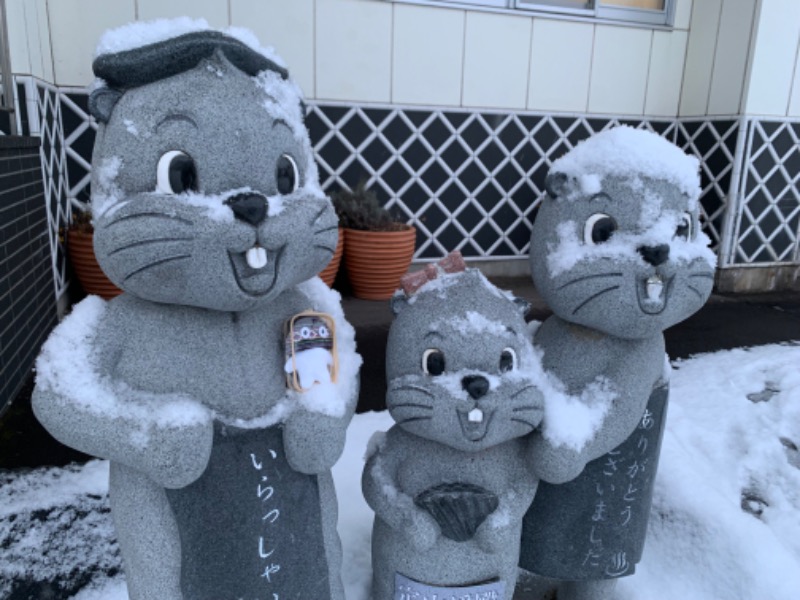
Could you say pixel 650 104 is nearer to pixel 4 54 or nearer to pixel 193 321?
pixel 4 54

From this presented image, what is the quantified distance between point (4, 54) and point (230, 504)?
109 inches

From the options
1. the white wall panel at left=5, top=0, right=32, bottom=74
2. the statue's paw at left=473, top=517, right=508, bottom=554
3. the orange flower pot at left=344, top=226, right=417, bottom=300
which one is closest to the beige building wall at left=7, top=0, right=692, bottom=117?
the white wall panel at left=5, top=0, right=32, bottom=74

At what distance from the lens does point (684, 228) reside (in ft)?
5.07

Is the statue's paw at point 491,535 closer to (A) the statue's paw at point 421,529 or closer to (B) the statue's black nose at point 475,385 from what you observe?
(A) the statue's paw at point 421,529

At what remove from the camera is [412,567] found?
1.63m

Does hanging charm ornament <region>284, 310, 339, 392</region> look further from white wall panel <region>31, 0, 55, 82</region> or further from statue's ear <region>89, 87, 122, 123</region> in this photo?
white wall panel <region>31, 0, 55, 82</region>

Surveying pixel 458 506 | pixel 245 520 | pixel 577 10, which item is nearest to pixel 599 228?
pixel 458 506

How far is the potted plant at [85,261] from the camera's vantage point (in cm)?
391

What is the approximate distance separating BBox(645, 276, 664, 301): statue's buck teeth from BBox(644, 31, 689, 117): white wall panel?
4.68m

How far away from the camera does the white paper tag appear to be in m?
1.62

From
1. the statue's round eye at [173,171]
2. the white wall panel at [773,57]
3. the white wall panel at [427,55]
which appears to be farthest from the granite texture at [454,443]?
the white wall panel at [773,57]

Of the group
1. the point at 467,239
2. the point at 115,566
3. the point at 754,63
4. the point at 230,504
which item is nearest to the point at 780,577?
the point at 230,504

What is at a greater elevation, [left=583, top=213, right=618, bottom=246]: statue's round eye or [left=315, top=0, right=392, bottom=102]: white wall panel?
[left=315, top=0, right=392, bottom=102]: white wall panel

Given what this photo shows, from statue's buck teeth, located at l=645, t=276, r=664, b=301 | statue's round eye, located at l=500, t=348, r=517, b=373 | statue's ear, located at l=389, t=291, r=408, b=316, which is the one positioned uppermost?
statue's buck teeth, located at l=645, t=276, r=664, b=301
